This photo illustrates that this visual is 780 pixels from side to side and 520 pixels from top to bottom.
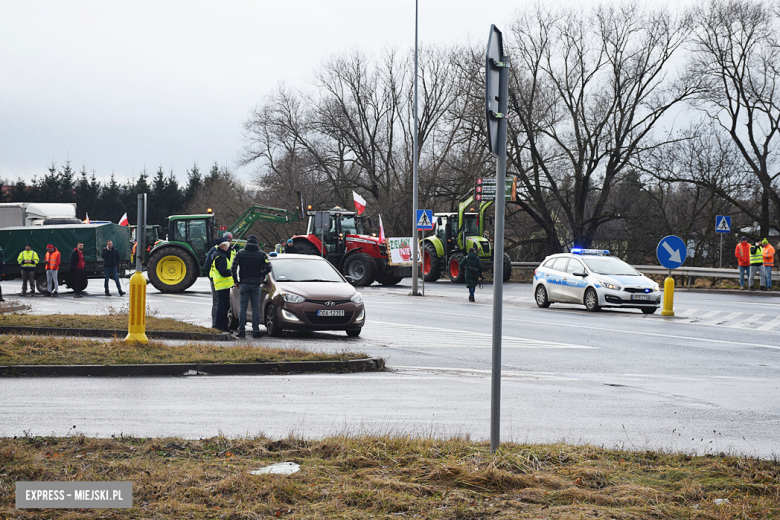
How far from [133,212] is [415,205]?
2813 inches

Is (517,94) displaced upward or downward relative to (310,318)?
upward

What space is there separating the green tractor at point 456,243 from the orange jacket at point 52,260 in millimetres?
14425

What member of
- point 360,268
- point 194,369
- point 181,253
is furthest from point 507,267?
point 194,369

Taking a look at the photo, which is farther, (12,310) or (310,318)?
(12,310)

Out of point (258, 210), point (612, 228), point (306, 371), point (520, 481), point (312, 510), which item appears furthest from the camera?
point (612, 228)

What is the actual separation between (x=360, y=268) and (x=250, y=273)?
1797cm

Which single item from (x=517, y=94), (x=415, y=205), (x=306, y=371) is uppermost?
(x=517, y=94)

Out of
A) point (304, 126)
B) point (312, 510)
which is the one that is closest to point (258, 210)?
point (304, 126)

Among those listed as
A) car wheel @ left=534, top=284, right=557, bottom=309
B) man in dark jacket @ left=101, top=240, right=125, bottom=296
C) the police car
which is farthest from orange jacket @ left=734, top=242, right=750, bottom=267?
man in dark jacket @ left=101, top=240, right=125, bottom=296

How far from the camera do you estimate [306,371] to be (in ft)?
36.9

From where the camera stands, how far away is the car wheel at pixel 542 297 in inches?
955

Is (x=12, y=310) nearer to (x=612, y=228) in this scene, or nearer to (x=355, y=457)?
(x=355, y=457)

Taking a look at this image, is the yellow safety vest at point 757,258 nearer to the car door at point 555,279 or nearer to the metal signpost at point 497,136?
the car door at point 555,279

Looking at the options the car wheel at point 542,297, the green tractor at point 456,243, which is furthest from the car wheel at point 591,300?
the green tractor at point 456,243
